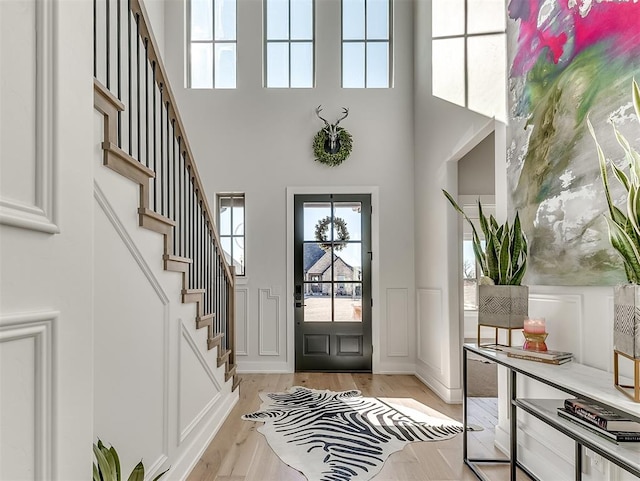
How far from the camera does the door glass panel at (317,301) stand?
4977 mm

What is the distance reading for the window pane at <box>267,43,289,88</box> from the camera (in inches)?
204

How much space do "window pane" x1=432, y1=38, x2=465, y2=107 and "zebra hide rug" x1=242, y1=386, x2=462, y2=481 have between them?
261cm

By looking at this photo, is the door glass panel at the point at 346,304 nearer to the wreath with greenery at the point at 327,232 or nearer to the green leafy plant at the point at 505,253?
the wreath with greenery at the point at 327,232

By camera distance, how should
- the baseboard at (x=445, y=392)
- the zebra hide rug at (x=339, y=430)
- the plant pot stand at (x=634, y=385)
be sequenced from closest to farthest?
the plant pot stand at (x=634, y=385)
the zebra hide rug at (x=339, y=430)
the baseboard at (x=445, y=392)

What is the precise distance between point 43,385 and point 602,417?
5.68ft

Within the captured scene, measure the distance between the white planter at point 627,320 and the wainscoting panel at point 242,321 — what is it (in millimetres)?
3941

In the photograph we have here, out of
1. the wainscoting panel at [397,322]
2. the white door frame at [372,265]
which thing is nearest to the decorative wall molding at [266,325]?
the white door frame at [372,265]

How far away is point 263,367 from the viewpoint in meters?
4.89

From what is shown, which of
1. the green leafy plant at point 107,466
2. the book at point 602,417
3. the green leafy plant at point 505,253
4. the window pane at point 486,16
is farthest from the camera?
the window pane at point 486,16

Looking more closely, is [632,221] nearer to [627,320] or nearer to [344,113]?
[627,320]

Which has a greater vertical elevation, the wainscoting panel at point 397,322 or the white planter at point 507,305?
the white planter at point 507,305

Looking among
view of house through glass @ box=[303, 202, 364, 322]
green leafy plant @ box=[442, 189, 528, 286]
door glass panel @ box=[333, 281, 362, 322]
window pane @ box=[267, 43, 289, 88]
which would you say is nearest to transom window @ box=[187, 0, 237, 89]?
window pane @ box=[267, 43, 289, 88]

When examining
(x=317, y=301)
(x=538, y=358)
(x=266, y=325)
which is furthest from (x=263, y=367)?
(x=538, y=358)

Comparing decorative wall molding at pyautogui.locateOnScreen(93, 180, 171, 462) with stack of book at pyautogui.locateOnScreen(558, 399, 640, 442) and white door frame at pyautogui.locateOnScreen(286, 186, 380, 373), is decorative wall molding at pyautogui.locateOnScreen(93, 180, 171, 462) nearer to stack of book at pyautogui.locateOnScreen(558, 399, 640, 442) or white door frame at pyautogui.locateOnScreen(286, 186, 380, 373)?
stack of book at pyautogui.locateOnScreen(558, 399, 640, 442)
